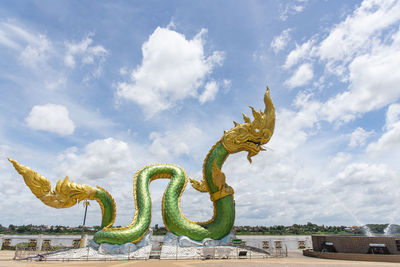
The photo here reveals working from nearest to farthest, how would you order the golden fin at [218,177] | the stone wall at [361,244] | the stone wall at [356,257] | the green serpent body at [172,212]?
1. the stone wall at [356,257]
2. the stone wall at [361,244]
3. the green serpent body at [172,212]
4. the golden fin at [218,177]

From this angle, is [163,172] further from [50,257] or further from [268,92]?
[268,92]

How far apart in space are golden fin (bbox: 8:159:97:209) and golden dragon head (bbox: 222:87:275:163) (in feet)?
27.6

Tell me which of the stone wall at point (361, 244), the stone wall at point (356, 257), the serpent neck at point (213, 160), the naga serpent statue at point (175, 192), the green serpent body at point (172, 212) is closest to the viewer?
the stone wall at point (356, 257)

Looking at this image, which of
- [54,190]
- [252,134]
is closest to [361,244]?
[252,134]

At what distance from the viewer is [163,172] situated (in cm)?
1520

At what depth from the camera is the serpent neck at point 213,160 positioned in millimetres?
14461

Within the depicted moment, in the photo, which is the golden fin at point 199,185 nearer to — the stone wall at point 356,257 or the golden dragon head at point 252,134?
the golden dragon head at point 252,134

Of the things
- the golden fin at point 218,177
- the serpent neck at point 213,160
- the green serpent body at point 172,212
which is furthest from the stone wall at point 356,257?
the serpent neck at point 213,160

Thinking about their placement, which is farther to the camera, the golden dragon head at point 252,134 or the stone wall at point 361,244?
the golden dragon head at point 252,134

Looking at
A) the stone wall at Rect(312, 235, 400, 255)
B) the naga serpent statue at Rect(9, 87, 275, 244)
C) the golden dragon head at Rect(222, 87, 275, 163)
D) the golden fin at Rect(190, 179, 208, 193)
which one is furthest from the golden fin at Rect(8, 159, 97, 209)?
the stone wall at Rect(312, 235, 400, 255)

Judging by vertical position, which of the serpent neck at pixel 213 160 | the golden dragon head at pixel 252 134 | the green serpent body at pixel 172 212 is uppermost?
the golden dragon head at pixel 252 134

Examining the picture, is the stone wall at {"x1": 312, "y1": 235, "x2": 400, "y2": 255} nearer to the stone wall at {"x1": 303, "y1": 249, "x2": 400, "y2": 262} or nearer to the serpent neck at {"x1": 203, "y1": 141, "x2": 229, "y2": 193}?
the stone wall at {"x1": 303, "y1": 249, "x2": 400, "y2": 262}

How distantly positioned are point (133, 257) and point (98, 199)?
3758mm

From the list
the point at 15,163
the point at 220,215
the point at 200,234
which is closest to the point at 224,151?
the point at 220,215
